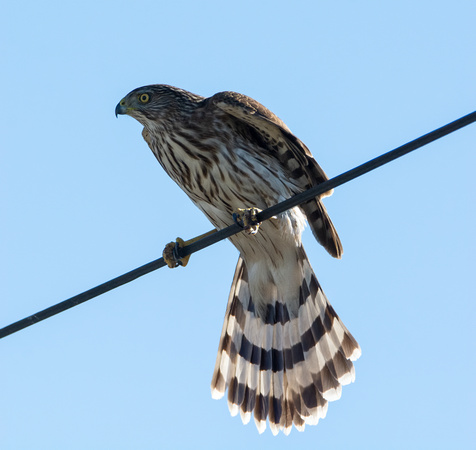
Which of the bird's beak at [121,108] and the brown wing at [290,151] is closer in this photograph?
the brown wing at [290,151]

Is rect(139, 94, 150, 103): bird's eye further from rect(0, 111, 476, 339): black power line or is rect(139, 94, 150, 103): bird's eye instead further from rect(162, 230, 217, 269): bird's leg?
rect(0, 111, 476, 339): black power line

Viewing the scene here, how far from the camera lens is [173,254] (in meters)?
6.74

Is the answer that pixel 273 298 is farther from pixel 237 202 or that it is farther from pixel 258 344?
pixel 237 202

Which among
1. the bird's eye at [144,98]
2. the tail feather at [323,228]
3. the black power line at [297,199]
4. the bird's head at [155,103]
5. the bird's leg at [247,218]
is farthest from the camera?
the bird's eye at [144,98]

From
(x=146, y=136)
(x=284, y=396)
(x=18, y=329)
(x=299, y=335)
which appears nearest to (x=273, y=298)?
(x=299, y=335)

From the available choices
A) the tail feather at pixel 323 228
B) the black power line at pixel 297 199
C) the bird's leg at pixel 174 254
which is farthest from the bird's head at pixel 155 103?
the black power line at pixel 297 199

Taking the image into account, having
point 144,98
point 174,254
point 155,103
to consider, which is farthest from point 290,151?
point 144,98

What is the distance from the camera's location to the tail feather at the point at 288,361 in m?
7.65

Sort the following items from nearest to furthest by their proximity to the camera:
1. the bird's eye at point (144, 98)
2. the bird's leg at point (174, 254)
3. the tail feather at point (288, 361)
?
the bird's leg at point (174, 254)
the tail feather at point (288, 361)
the bird's eye at point (144, 98)

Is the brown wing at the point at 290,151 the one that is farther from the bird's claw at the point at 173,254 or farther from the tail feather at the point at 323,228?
the bird's claw at the point at 173,254

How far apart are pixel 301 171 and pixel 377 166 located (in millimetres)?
2696

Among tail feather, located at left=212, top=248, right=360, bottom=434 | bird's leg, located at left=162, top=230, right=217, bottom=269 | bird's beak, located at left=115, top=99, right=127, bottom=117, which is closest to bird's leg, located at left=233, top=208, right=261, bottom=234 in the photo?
bird's leg, located at left=162, top=230, right=217, bottom=269

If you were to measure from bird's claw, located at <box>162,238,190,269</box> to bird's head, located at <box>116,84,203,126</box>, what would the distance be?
1272mm

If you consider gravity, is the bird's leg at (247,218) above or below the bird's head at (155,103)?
below
